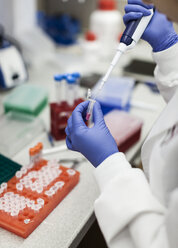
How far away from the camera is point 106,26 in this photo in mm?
1748

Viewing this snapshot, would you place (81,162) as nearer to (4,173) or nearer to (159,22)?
(4,173)

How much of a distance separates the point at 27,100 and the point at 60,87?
0.18 meters

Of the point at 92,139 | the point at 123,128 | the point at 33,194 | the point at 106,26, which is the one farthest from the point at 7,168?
the point at 106,26

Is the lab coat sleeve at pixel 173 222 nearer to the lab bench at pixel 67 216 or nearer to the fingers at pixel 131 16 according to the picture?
the lab bench at pixel 67 216

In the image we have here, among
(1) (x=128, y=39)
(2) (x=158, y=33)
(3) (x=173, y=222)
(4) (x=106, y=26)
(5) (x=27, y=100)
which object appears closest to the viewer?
(3) (x=173, y=222)

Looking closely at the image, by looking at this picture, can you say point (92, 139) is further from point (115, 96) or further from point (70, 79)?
point (115, 96)

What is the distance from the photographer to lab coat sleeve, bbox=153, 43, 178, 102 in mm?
1000

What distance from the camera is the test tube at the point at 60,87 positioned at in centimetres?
109

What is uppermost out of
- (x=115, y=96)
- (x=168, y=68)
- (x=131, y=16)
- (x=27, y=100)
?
(x=131, y=16)

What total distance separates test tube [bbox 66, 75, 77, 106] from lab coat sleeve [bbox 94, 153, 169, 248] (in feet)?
1.47

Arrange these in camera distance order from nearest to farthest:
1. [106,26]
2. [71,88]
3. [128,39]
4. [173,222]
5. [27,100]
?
1. [173,222]
2. [128,39]
3. [71,88]
4. [27,100]
5. [106,26]

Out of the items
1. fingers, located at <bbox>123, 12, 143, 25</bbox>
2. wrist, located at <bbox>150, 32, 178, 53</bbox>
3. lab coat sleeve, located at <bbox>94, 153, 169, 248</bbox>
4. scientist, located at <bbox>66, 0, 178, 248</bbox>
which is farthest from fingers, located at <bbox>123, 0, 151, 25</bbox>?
lab coat sleeve, located at <bbox>94, 153, 169, 248</bbox>

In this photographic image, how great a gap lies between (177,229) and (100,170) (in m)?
0.22

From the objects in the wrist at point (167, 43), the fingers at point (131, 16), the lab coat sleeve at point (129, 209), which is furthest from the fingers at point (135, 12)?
the lab coat sleeve at point (129, 209)
